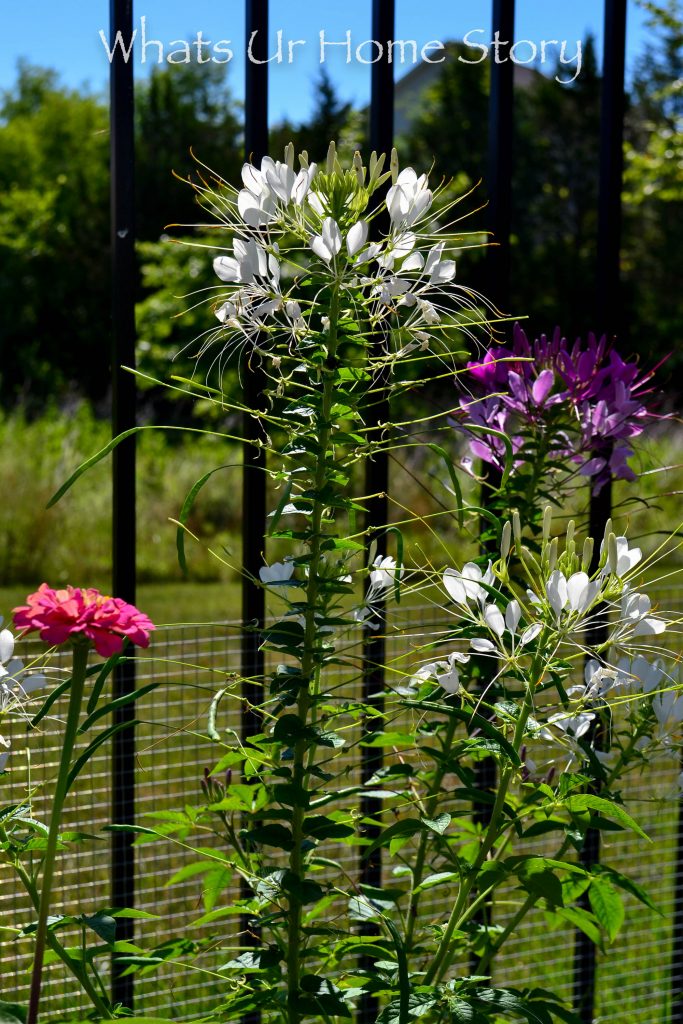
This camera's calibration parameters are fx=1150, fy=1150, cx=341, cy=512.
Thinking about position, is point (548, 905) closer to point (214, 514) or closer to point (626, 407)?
point (626, 407)

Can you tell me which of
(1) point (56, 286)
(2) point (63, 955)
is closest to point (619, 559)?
(2) point (63, 955)

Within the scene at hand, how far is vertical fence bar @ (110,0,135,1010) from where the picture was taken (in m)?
1.44

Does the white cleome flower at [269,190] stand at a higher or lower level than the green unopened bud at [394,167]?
lower

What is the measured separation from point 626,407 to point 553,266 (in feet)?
53.8

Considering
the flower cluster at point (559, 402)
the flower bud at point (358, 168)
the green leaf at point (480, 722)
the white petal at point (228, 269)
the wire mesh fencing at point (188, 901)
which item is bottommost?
the wire mesh fencing at point (188, 901)

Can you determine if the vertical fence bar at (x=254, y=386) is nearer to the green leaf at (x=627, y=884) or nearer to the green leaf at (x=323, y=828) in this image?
the green leaf at (x=323, y=828)

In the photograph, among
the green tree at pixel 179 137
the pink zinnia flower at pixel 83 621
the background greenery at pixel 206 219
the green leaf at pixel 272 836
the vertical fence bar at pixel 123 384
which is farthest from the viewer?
the green tree at pixel 179 137

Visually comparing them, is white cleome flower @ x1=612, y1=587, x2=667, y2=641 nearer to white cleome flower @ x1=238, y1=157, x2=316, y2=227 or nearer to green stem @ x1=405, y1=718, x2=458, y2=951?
green stem @ x1=405, y1=718, x2=458, y2=951

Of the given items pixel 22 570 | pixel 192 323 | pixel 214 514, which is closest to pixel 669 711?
pixel 22 570

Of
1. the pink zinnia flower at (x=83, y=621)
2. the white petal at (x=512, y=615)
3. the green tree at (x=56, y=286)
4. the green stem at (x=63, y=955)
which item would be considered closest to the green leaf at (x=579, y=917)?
the white petal at (x=512, y=615)

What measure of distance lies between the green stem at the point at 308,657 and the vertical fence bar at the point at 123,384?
0.32 metres

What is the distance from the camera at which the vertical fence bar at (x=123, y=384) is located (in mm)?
1436

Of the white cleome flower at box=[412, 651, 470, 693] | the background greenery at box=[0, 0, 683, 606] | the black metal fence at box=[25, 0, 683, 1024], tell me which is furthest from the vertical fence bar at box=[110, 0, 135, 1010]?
the background greenery at box=[0, 0, 683, 606]

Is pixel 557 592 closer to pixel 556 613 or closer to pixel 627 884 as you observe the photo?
pixel 556 613
